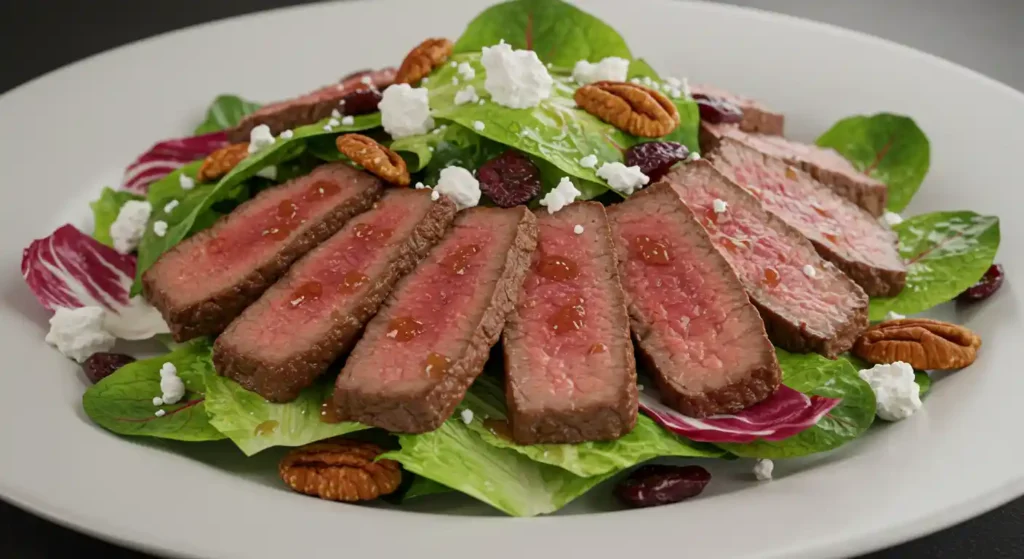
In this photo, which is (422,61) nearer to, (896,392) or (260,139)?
(260,139)

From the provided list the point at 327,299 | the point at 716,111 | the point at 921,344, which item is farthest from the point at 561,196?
the point at 921,344

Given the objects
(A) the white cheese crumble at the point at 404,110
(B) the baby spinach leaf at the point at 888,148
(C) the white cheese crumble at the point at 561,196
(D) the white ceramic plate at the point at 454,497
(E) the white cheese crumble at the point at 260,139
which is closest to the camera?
(D) the white ceramic plate at the point at 454,497

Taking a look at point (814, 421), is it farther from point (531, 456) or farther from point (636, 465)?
point (531, 456)

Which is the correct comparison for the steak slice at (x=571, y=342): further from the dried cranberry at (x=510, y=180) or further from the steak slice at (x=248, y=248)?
the steak slice at (x=248, y=248)

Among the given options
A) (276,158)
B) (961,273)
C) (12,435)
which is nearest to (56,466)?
(12,435)

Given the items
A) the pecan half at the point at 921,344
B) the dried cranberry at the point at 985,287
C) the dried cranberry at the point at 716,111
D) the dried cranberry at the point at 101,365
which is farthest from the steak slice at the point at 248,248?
the dried cranberry at the point at 985,287
